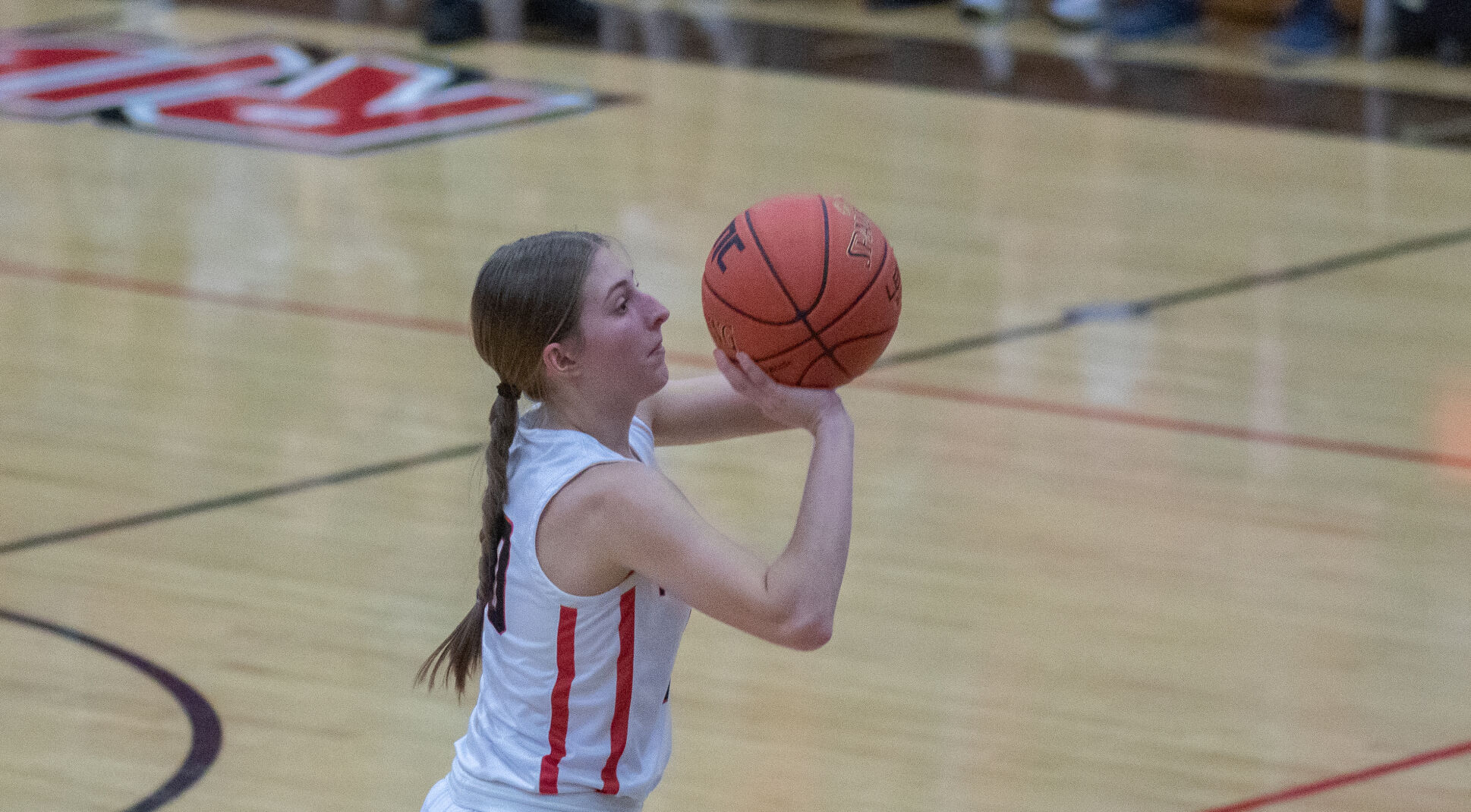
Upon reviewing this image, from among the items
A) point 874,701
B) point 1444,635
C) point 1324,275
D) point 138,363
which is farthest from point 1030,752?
point 1324,275

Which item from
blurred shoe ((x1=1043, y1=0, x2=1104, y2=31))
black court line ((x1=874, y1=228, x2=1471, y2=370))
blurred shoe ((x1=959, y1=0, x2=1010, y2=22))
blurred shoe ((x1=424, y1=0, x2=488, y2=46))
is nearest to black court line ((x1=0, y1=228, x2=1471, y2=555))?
black court line ((x1=874, y1=228, x2=1471, y2=370))

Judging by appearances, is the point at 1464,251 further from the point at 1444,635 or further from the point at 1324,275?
the point at 1444,635

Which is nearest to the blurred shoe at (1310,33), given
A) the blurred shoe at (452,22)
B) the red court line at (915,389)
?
the blurred shoe at (452,22)

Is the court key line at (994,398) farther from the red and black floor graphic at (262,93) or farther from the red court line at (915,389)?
the red and black floor graphic at (262,93)

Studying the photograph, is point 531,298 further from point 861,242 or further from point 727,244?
point 861,242

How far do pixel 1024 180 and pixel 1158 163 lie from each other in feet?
2.02

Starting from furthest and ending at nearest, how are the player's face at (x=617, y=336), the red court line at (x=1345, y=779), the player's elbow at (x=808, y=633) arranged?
the red court line at (x=1345, y=779) → the player's face at (x=617, y=336) → the player's elbow at (x=808, y=633)

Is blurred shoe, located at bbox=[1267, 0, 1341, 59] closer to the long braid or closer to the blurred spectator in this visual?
the blurred spectator

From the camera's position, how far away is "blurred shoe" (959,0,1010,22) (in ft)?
36.8

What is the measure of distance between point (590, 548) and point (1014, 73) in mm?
8039

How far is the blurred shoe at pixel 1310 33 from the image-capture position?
33.8 feet

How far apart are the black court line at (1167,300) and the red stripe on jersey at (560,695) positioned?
3443mm

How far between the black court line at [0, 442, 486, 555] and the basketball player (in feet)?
7.49

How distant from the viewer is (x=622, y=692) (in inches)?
91.9
